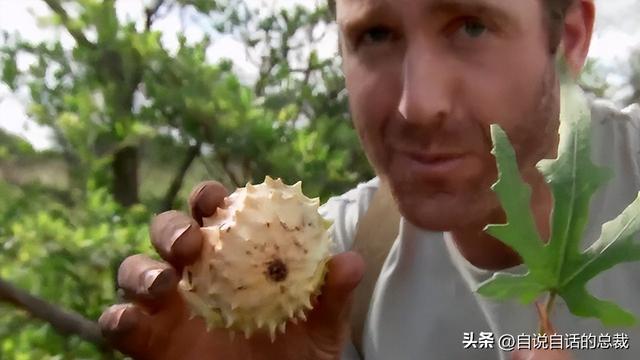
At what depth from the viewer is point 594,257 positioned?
687mm

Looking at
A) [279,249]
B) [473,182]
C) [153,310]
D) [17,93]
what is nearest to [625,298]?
[473,182]

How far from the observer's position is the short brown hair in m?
1.15

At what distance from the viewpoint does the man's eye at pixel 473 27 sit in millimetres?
1062

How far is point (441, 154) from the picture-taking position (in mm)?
1101

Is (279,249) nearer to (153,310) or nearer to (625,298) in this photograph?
(153,310)

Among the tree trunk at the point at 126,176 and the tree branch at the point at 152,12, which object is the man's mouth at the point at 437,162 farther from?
the tree branch at the point at 152,12

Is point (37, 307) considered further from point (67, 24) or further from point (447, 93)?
point (67, 24)

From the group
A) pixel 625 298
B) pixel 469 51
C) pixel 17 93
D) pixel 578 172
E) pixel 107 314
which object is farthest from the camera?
pixel 17 93

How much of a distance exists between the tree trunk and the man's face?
166cm

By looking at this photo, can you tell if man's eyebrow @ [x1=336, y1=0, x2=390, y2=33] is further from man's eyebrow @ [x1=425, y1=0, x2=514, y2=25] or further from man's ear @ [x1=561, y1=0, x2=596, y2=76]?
man's ear @ [x1=561, y1=0, x2=596, y2=76]

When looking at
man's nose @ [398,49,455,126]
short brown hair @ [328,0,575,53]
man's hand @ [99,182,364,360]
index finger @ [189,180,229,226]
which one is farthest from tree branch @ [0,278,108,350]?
short brown hair @ [328,0,575,53]

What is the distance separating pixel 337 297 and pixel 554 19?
507 millimetres

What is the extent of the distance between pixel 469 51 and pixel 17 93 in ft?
6.42

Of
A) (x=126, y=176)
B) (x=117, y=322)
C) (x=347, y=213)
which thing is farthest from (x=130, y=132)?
(x=117, y=322)
